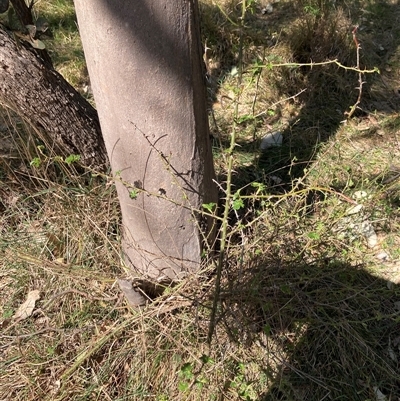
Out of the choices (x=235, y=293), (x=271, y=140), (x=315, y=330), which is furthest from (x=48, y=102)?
(x=315, y=330)

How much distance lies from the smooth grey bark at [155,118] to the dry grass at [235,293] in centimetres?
19

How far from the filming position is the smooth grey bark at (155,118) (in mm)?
1527

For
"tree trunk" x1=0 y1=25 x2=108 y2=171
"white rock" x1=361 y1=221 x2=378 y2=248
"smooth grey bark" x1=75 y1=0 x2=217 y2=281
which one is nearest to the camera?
"smooth grey bark" x1=75 y1=0 x2=217 y2=281

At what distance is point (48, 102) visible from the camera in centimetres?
233

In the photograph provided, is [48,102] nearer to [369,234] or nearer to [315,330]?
[315,330]

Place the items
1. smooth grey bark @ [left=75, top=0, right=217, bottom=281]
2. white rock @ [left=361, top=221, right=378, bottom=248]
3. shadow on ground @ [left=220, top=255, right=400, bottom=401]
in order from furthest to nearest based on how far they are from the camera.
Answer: white rock @ [left=361, top=221, right=378, bottom=248] → shadow on ground @ [left=220, top=255, right=400, bottom=401] → smooth grey bark @ [left=75, top=0, right=217, bottom=281]

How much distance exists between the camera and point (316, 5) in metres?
3.36

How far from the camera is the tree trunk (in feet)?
7.10

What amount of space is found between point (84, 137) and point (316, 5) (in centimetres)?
202

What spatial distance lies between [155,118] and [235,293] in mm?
851

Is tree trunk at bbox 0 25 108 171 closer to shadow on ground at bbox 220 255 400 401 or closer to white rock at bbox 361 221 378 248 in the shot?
shadow on ground at bbox 220 255 400 401

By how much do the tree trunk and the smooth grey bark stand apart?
0.61m

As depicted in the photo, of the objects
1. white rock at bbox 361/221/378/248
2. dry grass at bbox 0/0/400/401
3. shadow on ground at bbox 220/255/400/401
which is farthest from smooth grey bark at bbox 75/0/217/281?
white rock at bbox 361/221/378/248

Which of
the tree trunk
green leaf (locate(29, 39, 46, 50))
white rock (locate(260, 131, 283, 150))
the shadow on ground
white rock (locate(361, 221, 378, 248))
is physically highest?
green leaf (locate(29, 39, 46, 50))
